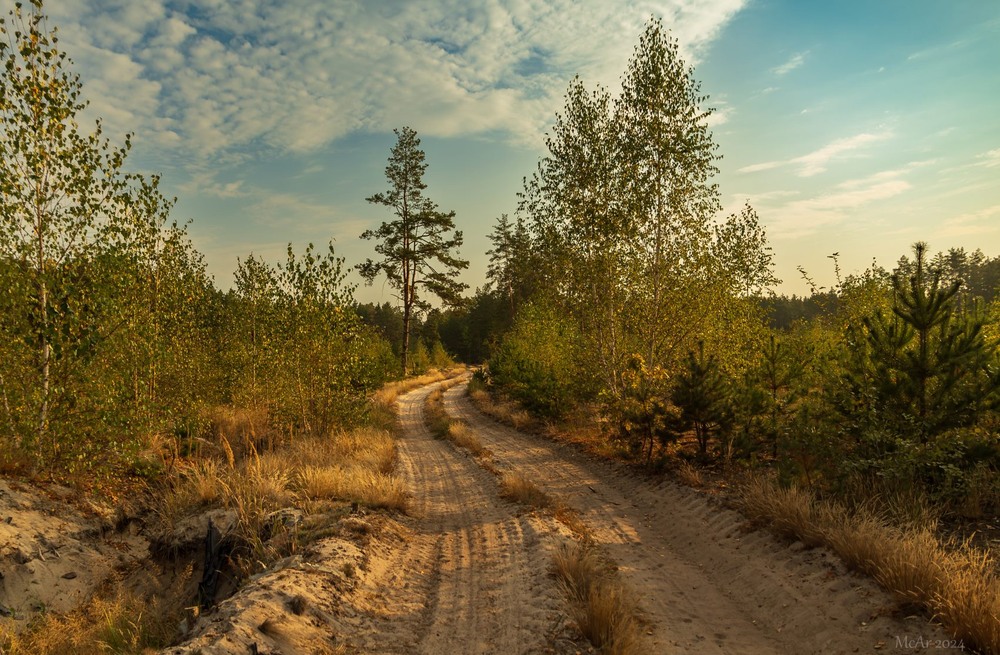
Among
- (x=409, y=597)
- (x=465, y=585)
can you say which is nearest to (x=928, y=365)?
(x=465, y=585)

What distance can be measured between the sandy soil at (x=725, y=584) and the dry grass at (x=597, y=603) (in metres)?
0.40

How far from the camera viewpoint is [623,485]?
40.5 ft

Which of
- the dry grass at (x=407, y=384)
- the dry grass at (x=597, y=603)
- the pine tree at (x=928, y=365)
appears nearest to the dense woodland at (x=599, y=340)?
the pine tree at (x=928, y=365)

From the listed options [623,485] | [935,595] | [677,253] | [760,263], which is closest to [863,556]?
[935,595]

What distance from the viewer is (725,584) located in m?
7.09

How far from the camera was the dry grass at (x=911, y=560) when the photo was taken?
447 centimetres

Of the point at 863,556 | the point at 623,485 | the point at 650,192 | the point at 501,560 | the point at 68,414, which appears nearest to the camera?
the point at 863,556

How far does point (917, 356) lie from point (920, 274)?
138cm

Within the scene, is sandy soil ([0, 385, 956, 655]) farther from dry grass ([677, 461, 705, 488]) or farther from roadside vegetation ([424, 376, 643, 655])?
dry grass ([677, 461, 705, 488])

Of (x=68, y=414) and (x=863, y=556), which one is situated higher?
(x=68, y=414)

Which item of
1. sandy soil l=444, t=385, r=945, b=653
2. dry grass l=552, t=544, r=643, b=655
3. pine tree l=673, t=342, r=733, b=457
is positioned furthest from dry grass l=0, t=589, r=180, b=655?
pine tree l=673, t=342, r=733, b=457

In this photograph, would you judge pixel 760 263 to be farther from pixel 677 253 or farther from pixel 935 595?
pixel 935 595

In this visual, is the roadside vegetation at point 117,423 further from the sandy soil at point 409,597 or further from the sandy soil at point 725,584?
the sandy soil at point 725,584

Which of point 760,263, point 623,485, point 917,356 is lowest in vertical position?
point 623,485
